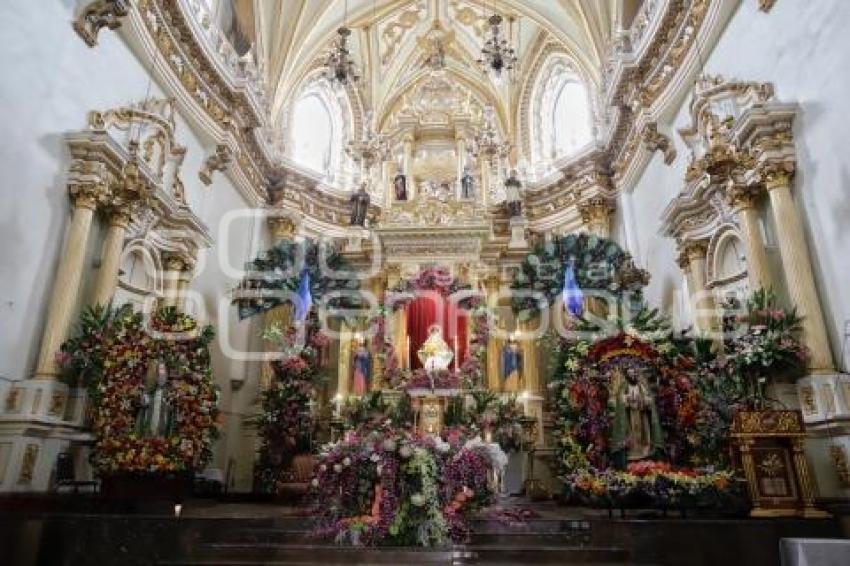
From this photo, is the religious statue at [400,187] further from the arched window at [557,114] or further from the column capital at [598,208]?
the column capital at [598,208]

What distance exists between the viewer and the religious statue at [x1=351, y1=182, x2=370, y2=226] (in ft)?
50.7

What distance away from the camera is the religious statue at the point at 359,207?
15461 mm

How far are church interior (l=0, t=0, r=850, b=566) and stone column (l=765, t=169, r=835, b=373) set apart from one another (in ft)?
0.15

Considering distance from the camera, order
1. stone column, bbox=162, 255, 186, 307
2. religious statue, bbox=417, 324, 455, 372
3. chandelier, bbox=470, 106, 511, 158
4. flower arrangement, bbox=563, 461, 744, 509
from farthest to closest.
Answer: chandelier, bbox=470, 106, 511, 158, religious statue, bbox=417, 324, 455, 372, stone column, bbox=162, 255, 186, 307, flower arrangement, bbox=563, 461, 744, 509

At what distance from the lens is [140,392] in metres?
7.20

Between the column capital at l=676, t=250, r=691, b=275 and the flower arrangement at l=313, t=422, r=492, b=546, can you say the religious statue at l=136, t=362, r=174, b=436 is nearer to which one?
the flower arrangement at l=313, t=422, r=492, b=546

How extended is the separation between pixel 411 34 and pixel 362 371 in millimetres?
11701

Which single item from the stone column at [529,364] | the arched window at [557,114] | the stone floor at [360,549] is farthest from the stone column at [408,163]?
the stone floor at [360,549]

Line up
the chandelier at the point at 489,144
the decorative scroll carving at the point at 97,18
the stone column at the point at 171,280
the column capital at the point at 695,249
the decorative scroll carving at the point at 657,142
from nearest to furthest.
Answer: the decorative scroll carving at the point at 97,18 < the column capital at the point at 695,249 < the stone column at the point at 171,280 < the decorative scroll carving at the point at 657,142 < the chandelier at the point at 489,144

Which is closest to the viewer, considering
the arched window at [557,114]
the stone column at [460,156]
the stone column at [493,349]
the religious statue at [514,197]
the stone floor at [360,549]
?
the stone floor at [360,549]

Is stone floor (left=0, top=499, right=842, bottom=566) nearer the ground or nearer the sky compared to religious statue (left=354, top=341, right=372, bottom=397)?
nearer the ground

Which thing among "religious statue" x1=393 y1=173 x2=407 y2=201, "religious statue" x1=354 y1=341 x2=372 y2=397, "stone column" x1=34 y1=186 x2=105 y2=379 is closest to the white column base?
"stone column" x1=34 y1=186 x2=105 y2=379

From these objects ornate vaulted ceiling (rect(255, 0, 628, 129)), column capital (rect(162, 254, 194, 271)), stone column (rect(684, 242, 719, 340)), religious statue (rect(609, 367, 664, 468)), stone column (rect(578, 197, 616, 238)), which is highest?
ornate vaulted ceiling (rect(255, 0, 628, 129))

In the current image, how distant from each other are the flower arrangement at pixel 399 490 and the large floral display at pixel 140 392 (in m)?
2.46
